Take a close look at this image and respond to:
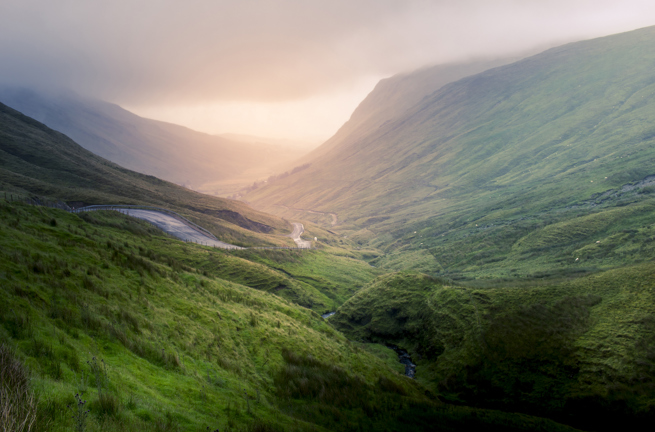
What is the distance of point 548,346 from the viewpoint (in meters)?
27.2

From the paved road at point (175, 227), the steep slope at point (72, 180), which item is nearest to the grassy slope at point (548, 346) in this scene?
the paved road at point (175, 227)

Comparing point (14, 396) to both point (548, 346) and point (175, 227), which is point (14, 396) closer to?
point (548, 346)

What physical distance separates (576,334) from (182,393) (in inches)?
1177

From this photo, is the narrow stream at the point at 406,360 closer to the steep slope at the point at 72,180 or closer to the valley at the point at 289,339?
the valley at the point at 289,339

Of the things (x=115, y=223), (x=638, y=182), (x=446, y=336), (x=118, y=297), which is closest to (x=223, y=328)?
(x=118, y=297)

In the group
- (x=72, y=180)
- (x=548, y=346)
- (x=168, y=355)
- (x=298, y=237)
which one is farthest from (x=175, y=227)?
(x=298, y=237)

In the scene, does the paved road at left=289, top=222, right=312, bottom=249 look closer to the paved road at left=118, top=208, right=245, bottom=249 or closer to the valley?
the paved road at left=118, top=208, right=245, bottom=249

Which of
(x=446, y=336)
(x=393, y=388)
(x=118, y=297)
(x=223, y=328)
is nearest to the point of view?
(x=118, y=297)

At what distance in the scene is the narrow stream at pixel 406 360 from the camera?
3279 cm

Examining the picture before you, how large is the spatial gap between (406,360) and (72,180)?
9607 centimetres

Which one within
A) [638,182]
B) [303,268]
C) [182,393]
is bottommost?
[303,268]

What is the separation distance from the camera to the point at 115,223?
46438 millimetres

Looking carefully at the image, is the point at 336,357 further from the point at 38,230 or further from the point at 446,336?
the point at 38,230

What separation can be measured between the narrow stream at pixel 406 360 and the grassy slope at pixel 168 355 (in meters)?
4.76
